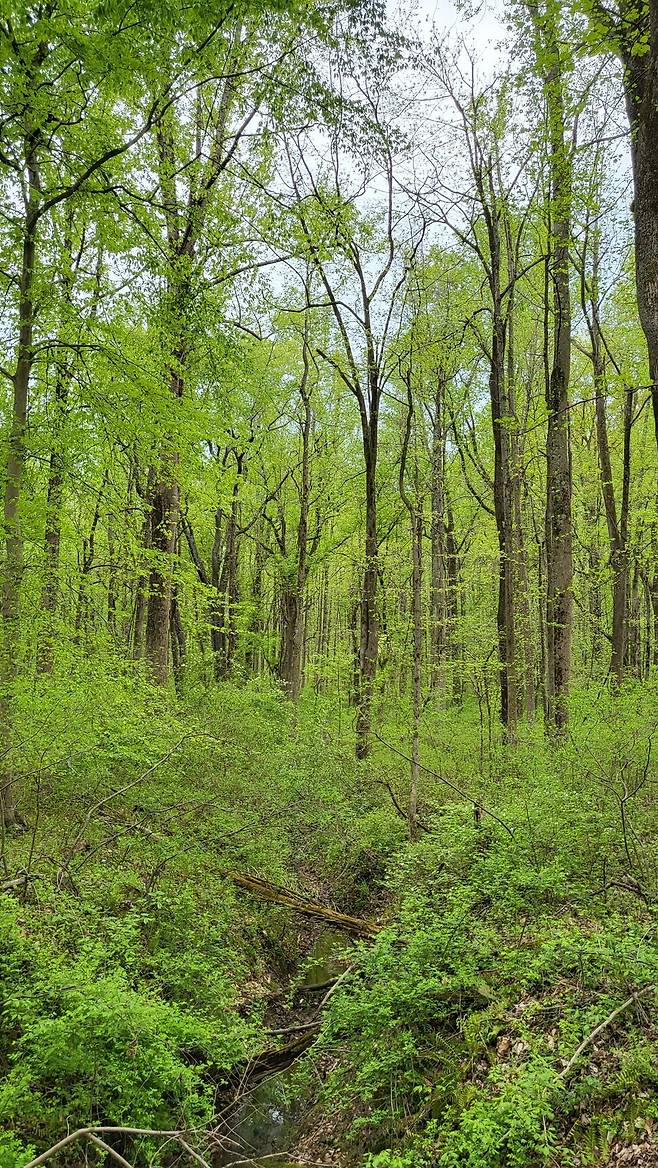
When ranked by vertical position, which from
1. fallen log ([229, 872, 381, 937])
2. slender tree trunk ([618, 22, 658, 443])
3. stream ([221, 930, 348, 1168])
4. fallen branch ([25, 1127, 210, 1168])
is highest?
slender tree trunk ([618, 22, 658, 443])

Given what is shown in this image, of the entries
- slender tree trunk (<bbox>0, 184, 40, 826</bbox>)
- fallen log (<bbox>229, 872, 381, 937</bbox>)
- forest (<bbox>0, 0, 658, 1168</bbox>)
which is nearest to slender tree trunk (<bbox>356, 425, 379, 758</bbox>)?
forest (<bbox>0, 0, 658, 1168</bbox>)

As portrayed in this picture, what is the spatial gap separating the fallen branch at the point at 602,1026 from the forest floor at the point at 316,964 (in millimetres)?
27

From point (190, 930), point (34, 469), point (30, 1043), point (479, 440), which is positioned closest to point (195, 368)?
point (34, 469)

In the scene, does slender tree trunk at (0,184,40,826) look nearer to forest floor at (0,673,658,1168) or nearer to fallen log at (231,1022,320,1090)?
forest floor at (0,673,658,1168)

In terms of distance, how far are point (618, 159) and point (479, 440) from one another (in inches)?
405

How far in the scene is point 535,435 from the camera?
14164 mm

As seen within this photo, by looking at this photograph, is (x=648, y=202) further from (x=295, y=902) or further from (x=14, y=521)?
(x=295, y=902)

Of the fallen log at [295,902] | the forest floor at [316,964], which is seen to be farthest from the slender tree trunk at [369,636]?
the fallen log at [295,902]

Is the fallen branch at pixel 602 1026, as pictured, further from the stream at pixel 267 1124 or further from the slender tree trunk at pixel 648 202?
the slender tree trunk at pixel 648 202

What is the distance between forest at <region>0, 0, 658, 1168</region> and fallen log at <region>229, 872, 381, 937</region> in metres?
0.04

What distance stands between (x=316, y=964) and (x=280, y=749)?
4.06 meters

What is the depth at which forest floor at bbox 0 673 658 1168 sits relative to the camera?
12.0ft

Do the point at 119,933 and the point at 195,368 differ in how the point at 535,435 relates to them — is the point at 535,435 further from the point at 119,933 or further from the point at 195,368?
the point at 119,933

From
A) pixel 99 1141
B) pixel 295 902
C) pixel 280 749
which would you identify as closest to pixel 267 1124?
pixel 295 902
